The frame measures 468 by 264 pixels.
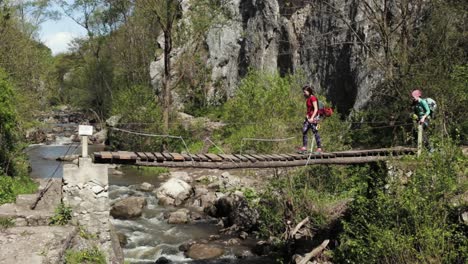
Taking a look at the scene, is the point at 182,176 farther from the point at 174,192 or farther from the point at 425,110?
the point at 425,110

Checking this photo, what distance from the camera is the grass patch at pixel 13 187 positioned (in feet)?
48.2

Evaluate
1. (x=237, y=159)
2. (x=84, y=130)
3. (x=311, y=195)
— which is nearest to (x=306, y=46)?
(x=311, y=195)

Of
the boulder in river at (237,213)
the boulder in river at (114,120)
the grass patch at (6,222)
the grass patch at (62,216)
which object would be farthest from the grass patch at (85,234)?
the boulder in river at (114,120)

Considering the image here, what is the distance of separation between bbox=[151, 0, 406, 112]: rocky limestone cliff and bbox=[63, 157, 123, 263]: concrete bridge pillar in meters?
13.2

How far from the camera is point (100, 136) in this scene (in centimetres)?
3888

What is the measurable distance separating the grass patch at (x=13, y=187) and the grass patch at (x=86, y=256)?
19.7 feet

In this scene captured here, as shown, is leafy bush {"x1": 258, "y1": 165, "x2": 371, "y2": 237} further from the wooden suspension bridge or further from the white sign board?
the white sign board

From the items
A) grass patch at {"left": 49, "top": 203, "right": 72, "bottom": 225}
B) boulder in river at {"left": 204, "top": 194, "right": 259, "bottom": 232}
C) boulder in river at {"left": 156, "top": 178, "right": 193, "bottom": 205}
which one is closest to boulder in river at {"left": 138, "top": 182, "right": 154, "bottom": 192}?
boulder in river at {"left": 156, "top": 178, "right": 193, "bottom": 205}

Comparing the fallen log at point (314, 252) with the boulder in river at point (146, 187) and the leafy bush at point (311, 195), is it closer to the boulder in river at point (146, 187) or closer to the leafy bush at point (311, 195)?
the leafy bush at point (311, 195)

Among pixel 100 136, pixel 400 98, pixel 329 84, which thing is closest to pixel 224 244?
pixel 400 98

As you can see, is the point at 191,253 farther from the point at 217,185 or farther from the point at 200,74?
the point at 200,74

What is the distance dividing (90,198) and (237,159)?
150 inches

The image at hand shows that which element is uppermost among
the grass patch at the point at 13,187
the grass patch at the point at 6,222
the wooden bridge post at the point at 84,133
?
the wooden bridge post at the point at 84,133

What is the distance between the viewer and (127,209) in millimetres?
19078
